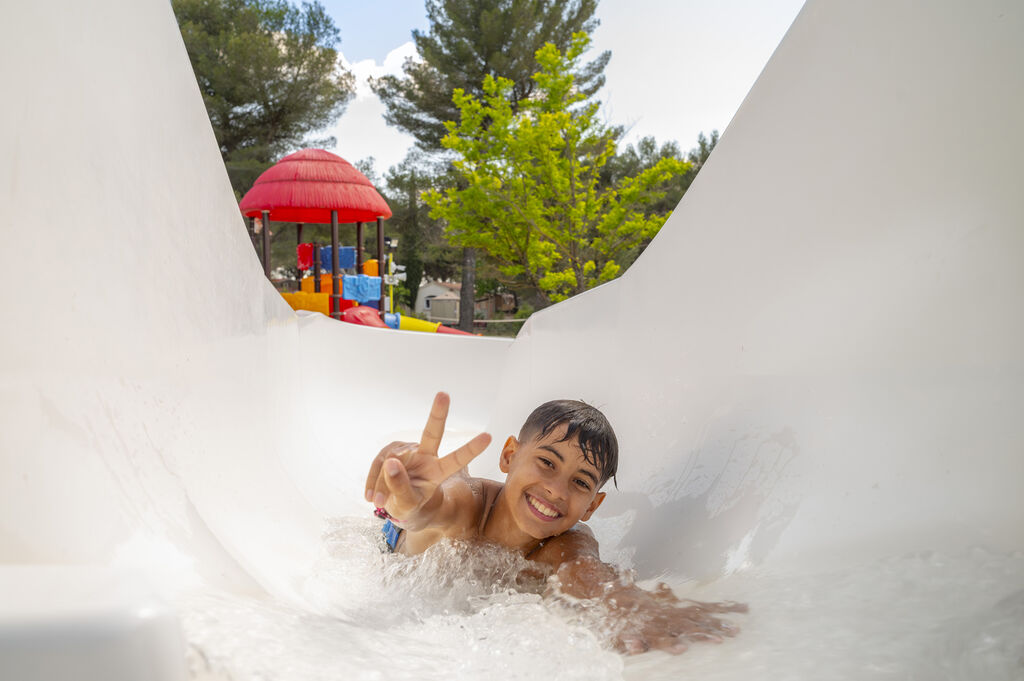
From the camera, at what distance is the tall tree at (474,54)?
1212cm

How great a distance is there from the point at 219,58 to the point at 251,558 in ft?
43.2

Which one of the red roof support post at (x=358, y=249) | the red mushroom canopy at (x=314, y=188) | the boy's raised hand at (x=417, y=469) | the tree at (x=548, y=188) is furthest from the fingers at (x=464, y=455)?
the tree at (x=548, y=188)

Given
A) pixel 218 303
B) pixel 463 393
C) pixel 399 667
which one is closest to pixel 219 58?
pixel 463 393

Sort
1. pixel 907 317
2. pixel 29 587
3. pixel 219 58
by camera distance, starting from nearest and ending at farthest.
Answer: pixel 29 587 → pixel 907 317 → pixel 219 58

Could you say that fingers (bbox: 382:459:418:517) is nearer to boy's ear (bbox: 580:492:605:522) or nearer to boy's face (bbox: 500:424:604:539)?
boy's face (bbox: 500:424:604:539)

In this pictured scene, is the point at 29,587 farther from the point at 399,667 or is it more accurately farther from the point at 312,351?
the point at 312,351

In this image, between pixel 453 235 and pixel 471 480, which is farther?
pixel 453 235

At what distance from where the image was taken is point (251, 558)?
87cm

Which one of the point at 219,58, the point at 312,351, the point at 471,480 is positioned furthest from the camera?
the point at 219,58

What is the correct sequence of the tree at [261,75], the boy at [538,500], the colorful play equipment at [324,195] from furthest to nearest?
1. the tree at [261,75]
2. the colorful play equipment at [324,195]
3. the boy at [538,500]

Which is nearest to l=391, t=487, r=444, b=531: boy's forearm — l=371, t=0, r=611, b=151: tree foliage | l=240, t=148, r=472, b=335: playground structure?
l=240, t=148, r=472, b=335: playground structure

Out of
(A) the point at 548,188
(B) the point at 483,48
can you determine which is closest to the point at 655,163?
(B) the point at 483,48

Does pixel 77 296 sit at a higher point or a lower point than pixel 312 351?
higher

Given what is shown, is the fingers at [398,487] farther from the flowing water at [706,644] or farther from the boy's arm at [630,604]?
the boy's arm at [630,604]
